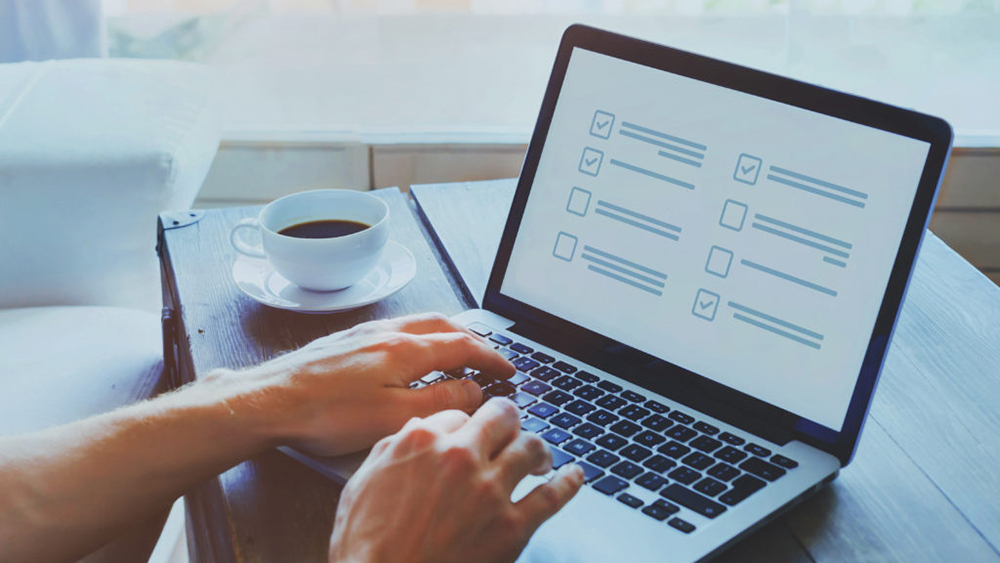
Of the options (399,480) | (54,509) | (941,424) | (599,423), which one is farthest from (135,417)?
(941,424)

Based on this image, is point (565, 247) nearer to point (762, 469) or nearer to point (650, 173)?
point (650, 173)

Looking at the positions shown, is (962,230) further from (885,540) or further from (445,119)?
(885,540)

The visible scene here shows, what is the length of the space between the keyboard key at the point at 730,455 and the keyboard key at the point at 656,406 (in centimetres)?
6

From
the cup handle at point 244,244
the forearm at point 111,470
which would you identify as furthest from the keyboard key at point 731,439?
the cup handle at point 244,244

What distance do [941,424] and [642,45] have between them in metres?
0.40

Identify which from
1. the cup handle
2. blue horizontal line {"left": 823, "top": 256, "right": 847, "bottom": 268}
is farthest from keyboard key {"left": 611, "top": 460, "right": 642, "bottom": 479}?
the cup handle

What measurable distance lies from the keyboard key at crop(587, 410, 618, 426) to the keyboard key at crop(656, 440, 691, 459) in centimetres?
5

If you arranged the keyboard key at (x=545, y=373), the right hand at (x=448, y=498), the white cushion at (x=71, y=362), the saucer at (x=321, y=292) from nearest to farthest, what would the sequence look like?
the right hand at (x=448, y=498) → the keyboard key at (x=545, y=373) → the saucer at (x=321, y=292) → the white cushion at (x=71, y=362)

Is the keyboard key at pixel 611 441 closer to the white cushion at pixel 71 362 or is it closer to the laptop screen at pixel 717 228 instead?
the laptop screen at pixel 717 228

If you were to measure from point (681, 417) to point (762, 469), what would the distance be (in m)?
0.08

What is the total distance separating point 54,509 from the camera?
2.02 ft

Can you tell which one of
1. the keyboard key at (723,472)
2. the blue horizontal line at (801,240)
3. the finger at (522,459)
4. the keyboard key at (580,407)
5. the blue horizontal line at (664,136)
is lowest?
the finger at (522,459)

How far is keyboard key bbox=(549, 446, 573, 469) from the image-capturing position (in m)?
0.61

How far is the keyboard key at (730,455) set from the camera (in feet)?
2.04
